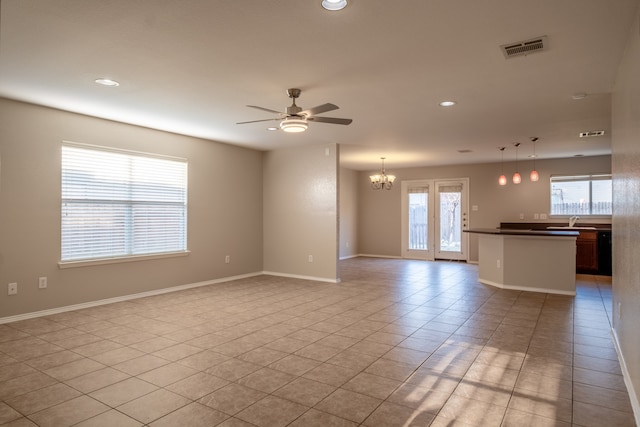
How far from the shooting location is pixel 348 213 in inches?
421

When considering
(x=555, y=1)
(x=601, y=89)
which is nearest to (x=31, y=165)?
(x=555, y=1)

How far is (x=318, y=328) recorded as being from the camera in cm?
413

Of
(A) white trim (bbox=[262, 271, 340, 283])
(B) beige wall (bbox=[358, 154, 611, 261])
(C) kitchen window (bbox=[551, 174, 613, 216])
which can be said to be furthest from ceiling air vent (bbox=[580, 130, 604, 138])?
(A) white trim (bbox=[262, 271, 340, 283])

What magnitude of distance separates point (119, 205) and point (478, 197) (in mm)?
7981

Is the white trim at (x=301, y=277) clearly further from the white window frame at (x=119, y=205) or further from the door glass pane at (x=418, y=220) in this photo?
the door glass pane at (x=418, y=220)

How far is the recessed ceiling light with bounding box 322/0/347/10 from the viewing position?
230cm

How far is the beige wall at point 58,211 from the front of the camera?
172 inches

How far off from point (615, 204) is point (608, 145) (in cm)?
413

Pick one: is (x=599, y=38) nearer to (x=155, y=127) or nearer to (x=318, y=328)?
(x=318, y=328)

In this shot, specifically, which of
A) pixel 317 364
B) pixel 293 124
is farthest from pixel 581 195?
pixel 317 364

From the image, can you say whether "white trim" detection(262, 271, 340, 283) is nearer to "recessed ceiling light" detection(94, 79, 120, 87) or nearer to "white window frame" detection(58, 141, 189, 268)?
"white window frame" detection(58, 141, 189, 268)

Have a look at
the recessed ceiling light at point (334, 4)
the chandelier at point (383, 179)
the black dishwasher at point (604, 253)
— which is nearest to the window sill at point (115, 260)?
the recessed ceiling light at point (334, 4)

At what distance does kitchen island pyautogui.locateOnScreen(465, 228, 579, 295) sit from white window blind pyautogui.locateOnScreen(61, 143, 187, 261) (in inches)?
206

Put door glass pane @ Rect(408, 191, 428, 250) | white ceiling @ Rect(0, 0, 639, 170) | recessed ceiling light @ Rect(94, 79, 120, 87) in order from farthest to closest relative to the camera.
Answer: door glass pane @ Rect(408, 191, 428, 250) < recessed ceiling light @ Rect(94, 79, 120, 87) < white ceiling @ Rect(0, 0, 639, 170)
